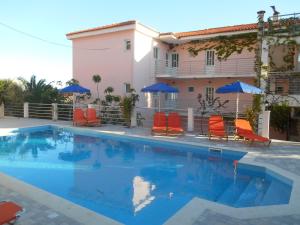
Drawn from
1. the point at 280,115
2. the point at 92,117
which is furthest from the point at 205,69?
the point at 92,117

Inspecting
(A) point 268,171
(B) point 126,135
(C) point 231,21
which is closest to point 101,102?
(B) point 126,135

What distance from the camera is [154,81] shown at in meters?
22.8

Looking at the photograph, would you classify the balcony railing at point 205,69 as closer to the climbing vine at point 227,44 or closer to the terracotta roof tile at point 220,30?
the climbing vine at point 227,44

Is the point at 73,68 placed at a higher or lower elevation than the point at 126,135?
higher

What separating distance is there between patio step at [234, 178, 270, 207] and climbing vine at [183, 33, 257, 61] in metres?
14.3

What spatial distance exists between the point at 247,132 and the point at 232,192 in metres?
5.33

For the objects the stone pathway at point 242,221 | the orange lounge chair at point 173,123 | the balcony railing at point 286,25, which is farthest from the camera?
the balcony railing at point 286,25

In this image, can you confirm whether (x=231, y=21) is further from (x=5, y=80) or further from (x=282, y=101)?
(x=5, y=80)

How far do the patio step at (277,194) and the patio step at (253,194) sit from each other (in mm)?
130

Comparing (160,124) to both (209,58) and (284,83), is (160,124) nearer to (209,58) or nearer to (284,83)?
(284,83)

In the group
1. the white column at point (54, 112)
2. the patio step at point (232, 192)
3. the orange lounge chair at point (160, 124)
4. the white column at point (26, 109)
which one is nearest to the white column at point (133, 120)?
the orange lounge chair at point (160, 124)

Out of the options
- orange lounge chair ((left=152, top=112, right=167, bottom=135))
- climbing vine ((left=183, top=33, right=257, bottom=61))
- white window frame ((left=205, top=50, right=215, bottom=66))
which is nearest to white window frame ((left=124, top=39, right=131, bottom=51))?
climbing vine ((left=183, top=33, right=257, bottom=61))

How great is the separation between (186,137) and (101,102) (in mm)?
Result: 9252

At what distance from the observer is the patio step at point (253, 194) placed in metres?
6.87
